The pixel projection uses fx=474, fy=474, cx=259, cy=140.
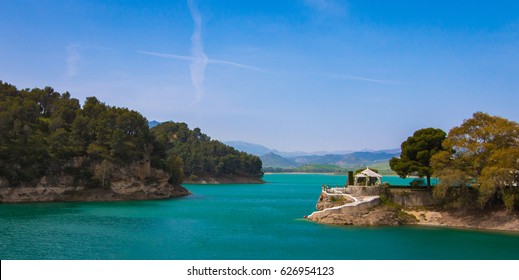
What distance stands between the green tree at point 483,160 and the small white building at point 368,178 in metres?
8.44

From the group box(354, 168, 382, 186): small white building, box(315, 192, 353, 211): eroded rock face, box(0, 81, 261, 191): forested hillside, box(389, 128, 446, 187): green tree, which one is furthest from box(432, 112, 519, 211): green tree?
box(0, 81, 261, 191): forested hillside

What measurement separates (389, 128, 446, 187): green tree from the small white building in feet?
8.81

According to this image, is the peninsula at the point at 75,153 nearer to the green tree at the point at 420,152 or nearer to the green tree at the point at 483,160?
the green tree at the point at 420,152

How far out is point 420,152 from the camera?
61.1m

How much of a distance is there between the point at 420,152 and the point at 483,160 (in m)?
8.15

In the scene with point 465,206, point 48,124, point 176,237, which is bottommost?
point 176,237

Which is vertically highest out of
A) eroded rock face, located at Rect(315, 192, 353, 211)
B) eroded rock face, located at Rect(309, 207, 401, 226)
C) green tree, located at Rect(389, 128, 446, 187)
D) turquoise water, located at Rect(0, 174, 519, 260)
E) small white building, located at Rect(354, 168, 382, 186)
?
green tree, located at Rect(389, 128, 446, 187)

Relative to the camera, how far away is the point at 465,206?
2224 inches

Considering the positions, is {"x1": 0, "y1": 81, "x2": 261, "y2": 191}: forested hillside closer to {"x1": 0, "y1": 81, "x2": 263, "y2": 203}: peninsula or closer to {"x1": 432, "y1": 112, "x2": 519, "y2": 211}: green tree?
{"x1": 0, "y1": 81, "x2": 263, "y2": 203}: peninsula

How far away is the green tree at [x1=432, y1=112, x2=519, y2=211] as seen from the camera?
5188 cm

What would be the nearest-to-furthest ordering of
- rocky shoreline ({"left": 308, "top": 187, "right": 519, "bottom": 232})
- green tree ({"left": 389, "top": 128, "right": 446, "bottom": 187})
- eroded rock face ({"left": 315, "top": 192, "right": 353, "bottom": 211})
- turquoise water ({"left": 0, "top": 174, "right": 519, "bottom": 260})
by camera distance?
turquoise water ({"left": 0, "top": 174, "right": 519, "bottom": 260}) < rocky shoreline ({"left": 308, "top": 187, "right": 519, "bottom": 232}) < eroded rock face ({"left": 315, "top": 192, "right": 353, "bottom": 211}) < green tree ({"left": 389, "top": 128, "right": 446, "bottom": 187})
